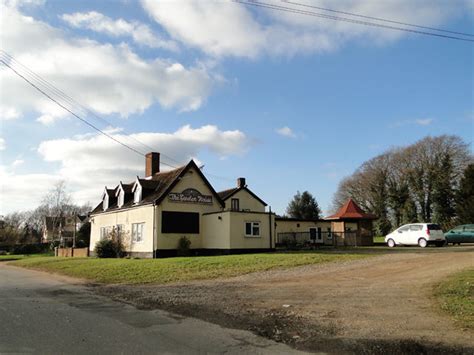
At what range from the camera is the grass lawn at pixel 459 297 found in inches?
362

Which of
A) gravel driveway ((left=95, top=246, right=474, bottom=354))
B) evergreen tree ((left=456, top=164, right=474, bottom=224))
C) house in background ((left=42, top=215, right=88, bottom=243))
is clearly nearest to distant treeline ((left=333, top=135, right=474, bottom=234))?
evergreen tree ((left=456, top=164, right=474, bottom=224))

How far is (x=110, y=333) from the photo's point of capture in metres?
8.80

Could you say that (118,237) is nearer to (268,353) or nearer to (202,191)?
(202,191)

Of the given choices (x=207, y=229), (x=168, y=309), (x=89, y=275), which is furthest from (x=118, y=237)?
(x=168, y=309)

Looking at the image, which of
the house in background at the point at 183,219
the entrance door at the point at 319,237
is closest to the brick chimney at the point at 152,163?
the house in background at the point at 183,219

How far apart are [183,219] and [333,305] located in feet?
79.1

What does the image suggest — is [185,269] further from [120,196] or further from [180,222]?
[120,196]

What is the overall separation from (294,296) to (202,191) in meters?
23.7

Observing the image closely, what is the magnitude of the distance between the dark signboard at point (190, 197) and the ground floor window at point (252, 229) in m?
4.18

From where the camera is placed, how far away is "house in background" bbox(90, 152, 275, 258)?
108ft

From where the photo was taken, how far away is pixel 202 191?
3609 centimetres

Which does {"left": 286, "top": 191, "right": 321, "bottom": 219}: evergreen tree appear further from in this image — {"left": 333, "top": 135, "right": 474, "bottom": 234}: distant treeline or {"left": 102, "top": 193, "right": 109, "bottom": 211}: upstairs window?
{"left": 102, "top": 193, "right": 109, "bottom": 211}: upstairs window

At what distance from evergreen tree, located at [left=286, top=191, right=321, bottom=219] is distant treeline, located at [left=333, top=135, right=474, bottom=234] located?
35.2 feet

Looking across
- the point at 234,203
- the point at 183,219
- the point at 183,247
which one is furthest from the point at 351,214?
the point at 183,247
